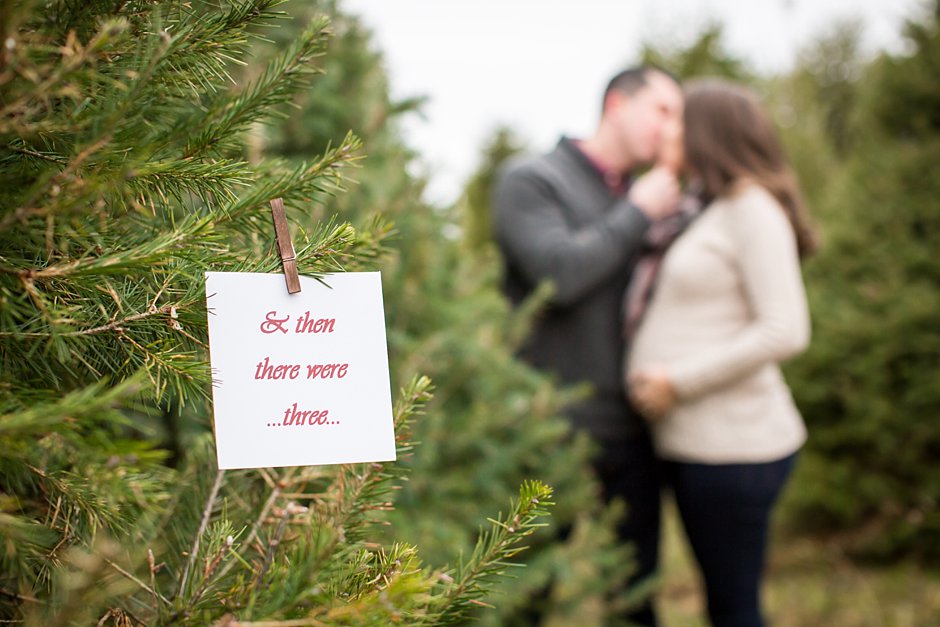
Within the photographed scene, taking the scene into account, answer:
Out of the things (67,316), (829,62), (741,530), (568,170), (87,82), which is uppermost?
(829,62)

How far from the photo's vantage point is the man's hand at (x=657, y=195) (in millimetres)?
2395

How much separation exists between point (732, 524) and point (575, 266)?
0.89 meters

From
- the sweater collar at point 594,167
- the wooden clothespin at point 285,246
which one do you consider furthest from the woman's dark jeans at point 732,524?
the wooden clothespin at point 285,246

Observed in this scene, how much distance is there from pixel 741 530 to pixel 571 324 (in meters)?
0.83

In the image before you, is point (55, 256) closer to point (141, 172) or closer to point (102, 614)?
point (141, 172)

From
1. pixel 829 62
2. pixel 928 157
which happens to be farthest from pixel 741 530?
pixel 829 62

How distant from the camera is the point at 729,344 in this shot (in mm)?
2105

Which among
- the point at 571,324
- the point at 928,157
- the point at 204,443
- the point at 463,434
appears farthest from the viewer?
the point at 928,157

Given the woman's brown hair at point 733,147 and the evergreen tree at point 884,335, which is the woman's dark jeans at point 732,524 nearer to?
the woman's brown hair at point 733,147

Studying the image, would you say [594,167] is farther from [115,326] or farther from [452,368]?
Result: [115,326]

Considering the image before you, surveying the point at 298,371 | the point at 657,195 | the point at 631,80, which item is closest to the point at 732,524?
the point at 657,195

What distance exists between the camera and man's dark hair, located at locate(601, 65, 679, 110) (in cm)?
267

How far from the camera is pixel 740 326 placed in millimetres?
2207

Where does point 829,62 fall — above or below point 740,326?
above
